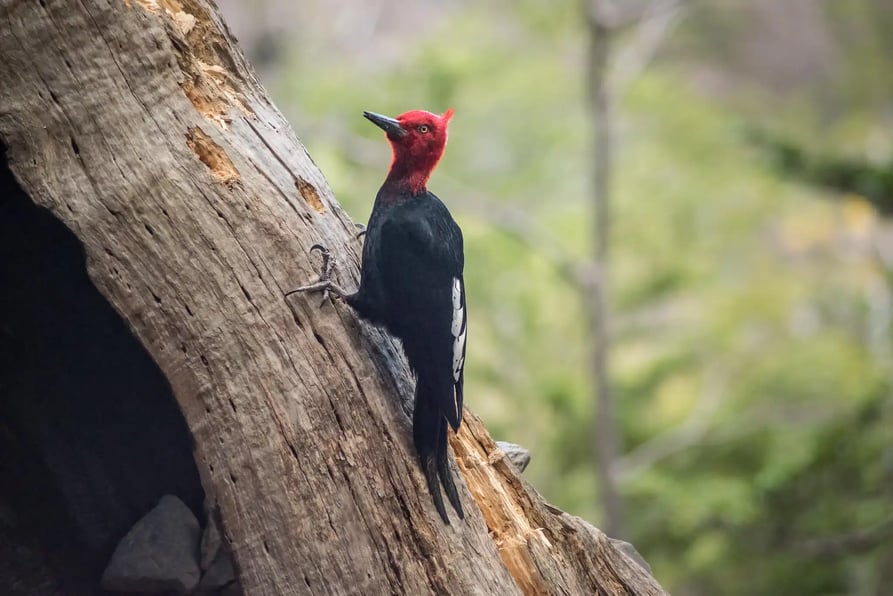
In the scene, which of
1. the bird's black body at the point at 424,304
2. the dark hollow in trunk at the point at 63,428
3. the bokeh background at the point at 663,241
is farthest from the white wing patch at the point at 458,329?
the bokeh background at the point at 663,241

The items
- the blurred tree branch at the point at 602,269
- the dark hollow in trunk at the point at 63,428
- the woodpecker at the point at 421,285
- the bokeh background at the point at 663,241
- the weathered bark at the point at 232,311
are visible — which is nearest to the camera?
the weathered bark at the point at 232,311

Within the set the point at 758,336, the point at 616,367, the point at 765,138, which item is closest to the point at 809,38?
the point at 758,336

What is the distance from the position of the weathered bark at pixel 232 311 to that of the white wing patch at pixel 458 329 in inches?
6.0

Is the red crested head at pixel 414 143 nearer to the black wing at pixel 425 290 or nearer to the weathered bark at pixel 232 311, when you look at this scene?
the black wing at pixel 425 290

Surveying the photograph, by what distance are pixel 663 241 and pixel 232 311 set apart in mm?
8036

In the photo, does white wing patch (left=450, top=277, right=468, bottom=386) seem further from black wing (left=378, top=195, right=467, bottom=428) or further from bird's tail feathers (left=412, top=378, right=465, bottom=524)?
bird's tail feathers (left=412, top=378, right=465, bottom=524)

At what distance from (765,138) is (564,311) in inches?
203

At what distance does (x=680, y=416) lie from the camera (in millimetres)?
8602

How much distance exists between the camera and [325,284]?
7.57ft

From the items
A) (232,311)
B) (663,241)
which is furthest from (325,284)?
(663,241)

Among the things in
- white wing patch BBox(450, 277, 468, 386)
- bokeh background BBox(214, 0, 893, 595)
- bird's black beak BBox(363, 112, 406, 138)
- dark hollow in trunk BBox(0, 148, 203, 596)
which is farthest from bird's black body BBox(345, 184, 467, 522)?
bokeh background BBox(214, 0, 893, 595)

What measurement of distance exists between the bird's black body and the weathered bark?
0.23 feet

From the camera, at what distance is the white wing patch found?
238cm

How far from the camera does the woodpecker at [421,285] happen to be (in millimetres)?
2283
